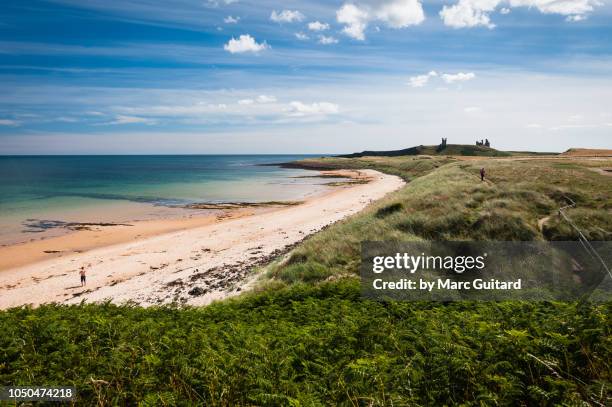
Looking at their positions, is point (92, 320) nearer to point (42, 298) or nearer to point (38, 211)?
point (42, 298)

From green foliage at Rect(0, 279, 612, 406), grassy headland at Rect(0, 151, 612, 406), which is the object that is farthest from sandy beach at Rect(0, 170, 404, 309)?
green foliage at Rect(0, 279, 612, 406)

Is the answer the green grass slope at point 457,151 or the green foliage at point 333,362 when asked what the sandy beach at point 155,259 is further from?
the green grass slope at point 457,151

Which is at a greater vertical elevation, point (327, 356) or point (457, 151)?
point (457, 151)

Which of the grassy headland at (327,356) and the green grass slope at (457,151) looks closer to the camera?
the grassy headland at (327,356)

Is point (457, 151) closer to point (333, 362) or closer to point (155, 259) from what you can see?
point (155, 259)

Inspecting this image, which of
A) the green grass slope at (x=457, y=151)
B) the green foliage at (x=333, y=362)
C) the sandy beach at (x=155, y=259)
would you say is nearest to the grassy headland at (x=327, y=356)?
the green foliage at (x=333, y=362)

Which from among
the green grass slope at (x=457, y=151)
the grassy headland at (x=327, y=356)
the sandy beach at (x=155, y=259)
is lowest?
the sandy beach at (x=155, y=259)

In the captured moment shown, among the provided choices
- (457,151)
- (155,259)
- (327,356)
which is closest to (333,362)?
(327,356)

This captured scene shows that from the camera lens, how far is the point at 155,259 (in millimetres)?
22844

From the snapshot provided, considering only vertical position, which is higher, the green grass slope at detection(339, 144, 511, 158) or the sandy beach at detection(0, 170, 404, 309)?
the green grass slope at detection(339, 144, 511, 158)

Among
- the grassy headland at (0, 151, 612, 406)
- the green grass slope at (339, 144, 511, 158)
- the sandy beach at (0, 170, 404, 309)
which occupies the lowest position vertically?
the sandy beach at (0, 170, 404, 309)

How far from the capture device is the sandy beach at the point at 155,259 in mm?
16502

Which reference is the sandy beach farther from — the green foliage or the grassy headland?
the green foliage

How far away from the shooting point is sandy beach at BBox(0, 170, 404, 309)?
54.1ft
